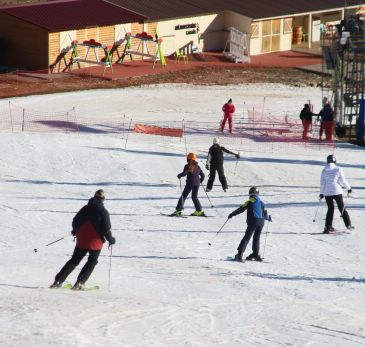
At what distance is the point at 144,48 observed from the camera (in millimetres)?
44188

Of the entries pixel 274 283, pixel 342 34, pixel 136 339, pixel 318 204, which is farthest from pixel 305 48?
pixel 136 339

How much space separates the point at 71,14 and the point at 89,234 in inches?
1172

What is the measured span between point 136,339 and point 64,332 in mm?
824

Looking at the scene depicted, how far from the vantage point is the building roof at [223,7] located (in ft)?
151

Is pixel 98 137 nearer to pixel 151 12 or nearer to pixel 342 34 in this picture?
pixel 342 34

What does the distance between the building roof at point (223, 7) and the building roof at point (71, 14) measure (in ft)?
3.43

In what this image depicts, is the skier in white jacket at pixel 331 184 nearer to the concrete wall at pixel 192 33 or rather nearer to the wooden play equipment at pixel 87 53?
the wooden play equipment at pixel 87 53

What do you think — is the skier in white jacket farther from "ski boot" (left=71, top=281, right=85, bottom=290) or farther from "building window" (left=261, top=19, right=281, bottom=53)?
"building window" (left=261, top=19, right=281, bottom=53)

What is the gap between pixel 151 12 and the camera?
45500mm

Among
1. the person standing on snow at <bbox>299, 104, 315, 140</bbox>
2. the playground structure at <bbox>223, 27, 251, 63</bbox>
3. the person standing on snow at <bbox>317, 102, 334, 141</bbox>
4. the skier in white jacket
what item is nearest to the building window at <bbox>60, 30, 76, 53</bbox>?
the playground structure at <bbox>223, 27, 251, 63</bbox>

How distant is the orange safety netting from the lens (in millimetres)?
29797

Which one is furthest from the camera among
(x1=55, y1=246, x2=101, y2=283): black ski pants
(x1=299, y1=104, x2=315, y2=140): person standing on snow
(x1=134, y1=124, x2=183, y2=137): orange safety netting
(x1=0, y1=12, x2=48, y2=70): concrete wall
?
(x1=0, y1=12, x2=48, y2=70): concrete wall

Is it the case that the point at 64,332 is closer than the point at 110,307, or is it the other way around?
the point at 64,332

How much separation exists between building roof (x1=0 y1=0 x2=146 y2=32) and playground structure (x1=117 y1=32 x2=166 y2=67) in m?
0.80
